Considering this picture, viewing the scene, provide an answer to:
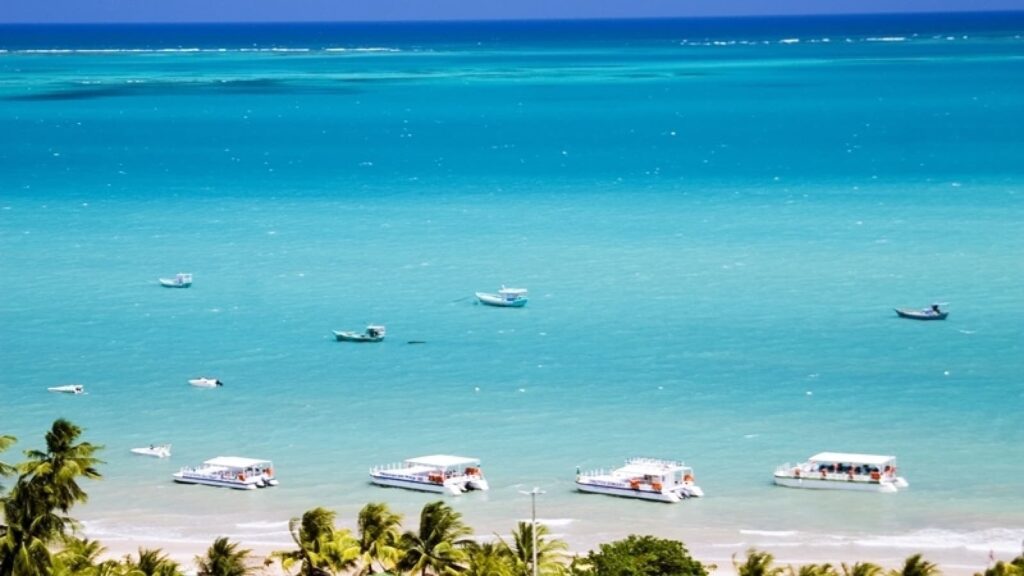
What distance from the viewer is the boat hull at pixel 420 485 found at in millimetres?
49312

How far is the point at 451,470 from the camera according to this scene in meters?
50.1

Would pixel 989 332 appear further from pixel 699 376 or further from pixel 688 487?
pixel 688 487

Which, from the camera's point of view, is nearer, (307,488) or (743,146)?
(307,488)

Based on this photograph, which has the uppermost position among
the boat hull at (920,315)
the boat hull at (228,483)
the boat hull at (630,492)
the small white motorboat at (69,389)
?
the boat hull at (920,315)

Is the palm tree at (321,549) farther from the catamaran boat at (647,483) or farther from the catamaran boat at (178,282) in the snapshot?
the catamaran boat at (178,282)

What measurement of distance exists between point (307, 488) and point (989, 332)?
2968cm

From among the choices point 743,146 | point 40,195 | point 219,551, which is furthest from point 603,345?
point 743,146

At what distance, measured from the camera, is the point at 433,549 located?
120ft

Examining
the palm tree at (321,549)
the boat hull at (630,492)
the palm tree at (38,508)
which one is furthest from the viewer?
the boat hull at (630,492)

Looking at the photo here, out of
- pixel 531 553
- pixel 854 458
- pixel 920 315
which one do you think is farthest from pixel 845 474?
pixel 920 315

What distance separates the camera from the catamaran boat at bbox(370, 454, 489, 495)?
49500 millimetres

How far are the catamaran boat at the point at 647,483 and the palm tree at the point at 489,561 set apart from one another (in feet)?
38.4

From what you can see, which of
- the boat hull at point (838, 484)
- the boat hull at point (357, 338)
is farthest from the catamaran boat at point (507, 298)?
the boat hull at point (838, 484)

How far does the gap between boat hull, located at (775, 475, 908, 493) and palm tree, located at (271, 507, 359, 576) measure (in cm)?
1553
